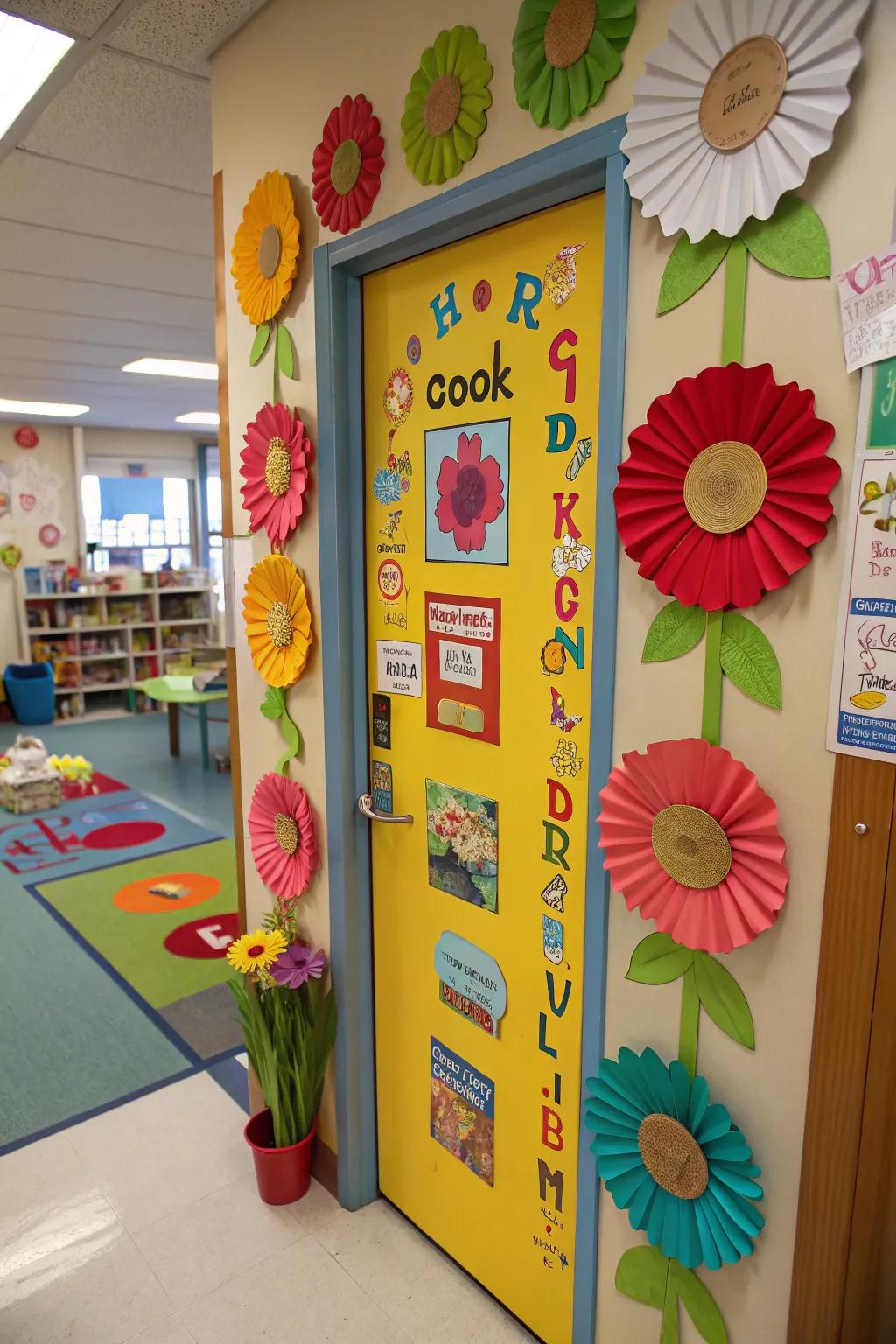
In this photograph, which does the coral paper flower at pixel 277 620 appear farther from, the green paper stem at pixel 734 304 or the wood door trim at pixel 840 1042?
the wood door trim at pixel 840 1042

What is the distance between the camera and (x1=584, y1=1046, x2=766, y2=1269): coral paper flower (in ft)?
4.12

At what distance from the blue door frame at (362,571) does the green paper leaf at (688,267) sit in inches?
2.8

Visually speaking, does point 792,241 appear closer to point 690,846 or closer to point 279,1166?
point 690,846

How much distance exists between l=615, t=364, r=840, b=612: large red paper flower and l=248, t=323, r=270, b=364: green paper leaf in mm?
1092

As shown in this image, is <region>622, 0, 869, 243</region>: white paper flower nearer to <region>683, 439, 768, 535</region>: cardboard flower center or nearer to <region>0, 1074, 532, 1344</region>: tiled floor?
<region>683, 439, 768, 535</region>: cardboard flower center

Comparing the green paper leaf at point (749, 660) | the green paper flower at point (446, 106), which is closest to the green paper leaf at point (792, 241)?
the green paper leaf at point (749, 660)

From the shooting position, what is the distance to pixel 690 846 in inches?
48.5

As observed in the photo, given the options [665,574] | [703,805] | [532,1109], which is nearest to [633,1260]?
[532,1109]

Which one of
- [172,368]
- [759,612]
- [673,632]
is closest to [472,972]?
[673,632]

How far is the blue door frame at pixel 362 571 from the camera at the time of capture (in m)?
1.29

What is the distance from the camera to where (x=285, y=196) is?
1.82m

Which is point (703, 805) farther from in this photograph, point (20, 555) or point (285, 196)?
point (20, 555)

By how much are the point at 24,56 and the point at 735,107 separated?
1649 mm

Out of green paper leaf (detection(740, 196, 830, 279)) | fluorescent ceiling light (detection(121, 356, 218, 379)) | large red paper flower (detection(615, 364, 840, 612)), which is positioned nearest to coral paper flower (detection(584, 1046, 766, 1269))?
large red paper flower (detection(615, 364, 840, 612))
